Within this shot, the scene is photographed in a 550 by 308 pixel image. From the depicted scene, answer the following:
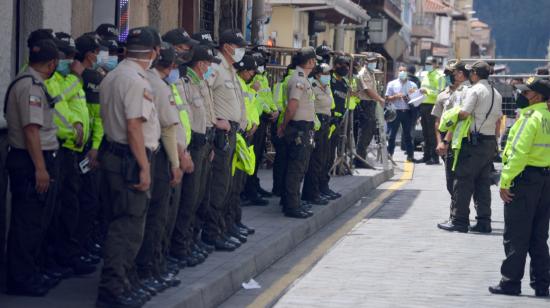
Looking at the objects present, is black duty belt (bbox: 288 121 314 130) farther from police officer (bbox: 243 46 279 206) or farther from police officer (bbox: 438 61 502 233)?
police officer (bbox: 438 61 502 233)

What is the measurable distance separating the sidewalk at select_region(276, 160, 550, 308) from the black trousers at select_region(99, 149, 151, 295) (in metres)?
1.92

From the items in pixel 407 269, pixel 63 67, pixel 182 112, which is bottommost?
pixel 407 269

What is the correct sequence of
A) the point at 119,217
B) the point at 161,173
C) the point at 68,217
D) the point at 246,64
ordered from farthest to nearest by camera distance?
the point at 246,64 < the point at 68,217 < the point at 161,173 < the point at 119,217

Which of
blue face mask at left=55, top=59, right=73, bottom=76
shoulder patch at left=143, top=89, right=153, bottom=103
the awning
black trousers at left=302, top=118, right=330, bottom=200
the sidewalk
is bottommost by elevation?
the sidewalk

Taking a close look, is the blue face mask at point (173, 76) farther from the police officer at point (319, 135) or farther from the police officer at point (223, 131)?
the police officer at point (319, 135)

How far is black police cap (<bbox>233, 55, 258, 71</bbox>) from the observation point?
13492 millimetres

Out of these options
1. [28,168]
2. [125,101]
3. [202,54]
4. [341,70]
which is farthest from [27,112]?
[341,70]

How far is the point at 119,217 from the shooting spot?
8.98 meters

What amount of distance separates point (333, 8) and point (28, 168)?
22343mm

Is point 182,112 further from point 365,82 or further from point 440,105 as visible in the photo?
point 365,82

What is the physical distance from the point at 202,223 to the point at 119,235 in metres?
3.13

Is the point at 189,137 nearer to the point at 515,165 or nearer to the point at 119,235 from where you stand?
the point at 119,235

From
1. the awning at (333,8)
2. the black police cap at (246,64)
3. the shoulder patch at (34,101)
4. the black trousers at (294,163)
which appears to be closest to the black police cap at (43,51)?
the shoulder patch at (34,101)

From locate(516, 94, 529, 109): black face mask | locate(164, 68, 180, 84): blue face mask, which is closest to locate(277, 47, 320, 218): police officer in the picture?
locate(516, 94, 529, 109): black face mask
